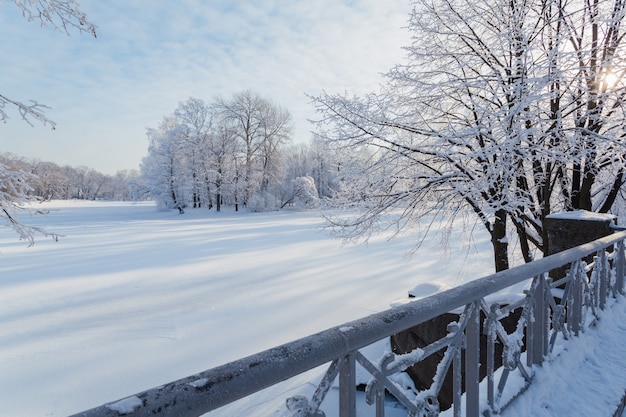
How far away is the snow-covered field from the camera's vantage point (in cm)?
490

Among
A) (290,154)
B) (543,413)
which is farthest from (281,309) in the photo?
(290,154)

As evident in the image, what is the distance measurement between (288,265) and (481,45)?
8.04 m

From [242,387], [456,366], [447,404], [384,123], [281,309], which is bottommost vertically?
[447,404]

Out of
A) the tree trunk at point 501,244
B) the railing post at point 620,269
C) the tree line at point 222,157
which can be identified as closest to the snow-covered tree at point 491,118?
the tree trunk at point 501,244

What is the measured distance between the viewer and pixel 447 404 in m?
4.78

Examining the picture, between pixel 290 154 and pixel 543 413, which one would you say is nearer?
pixel 543 413

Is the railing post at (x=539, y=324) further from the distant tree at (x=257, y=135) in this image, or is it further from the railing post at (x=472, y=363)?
the distant tree at (x=257, y=135)

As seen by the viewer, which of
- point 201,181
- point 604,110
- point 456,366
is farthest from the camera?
point 201,181

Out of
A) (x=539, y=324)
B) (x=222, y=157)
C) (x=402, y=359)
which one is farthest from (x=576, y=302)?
(x=222, y=157)

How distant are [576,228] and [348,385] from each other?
4285 mm

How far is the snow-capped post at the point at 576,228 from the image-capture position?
4090mm

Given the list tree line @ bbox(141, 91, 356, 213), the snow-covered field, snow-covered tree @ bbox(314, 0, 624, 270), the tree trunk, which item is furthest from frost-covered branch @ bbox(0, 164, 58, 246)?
tree line @ bbox(141, 91, 356, 213)

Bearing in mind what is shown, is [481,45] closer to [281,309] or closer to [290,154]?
[281,309]

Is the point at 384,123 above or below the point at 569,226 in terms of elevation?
above
